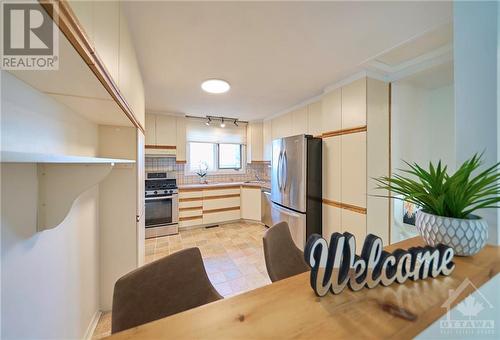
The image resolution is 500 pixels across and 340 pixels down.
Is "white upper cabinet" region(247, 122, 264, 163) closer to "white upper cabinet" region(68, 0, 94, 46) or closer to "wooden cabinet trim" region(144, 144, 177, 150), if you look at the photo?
"wooden cabinet trim" region(144, 144, 177, 150)

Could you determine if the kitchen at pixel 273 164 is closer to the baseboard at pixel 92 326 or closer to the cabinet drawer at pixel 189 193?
the baseboard at pixel 92 326

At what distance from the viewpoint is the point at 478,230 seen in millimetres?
781

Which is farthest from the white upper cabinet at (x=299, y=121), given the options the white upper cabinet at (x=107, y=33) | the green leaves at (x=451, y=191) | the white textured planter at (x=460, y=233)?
the white upper cabinet at (x=107, y=33)

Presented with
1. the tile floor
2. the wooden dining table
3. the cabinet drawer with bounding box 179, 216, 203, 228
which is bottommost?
the tile floor

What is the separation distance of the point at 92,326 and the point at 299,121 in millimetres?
3453

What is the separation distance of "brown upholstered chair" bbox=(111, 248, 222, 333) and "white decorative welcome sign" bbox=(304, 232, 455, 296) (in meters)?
0.57

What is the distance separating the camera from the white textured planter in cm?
78

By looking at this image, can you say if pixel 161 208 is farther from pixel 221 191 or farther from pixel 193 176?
pixel 221 191

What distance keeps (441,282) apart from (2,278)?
149 centimetres

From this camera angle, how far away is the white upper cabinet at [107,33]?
711 millimetres

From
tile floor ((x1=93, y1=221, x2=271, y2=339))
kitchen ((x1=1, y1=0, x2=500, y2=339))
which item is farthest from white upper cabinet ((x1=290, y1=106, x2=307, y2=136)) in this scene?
tile floor ((x1=93, y1=221, x2=271, y2=339))

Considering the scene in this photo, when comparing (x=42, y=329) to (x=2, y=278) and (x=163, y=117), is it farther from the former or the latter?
(x=163, y=117)

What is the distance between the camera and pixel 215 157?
451cm

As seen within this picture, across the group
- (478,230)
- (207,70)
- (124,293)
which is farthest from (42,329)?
(207,70)
